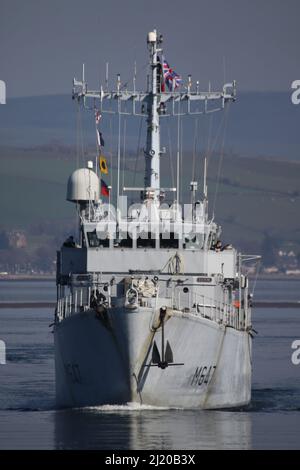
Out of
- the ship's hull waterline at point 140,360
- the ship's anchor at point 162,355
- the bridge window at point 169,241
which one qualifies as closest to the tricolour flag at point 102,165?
the bridge window at point 169,241

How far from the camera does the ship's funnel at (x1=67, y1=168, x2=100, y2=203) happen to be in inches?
2302

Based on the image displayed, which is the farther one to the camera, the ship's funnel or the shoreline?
the shoreline

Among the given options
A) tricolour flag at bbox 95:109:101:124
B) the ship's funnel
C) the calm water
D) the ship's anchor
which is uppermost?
tricolour flag at bbox 95:109:101:124

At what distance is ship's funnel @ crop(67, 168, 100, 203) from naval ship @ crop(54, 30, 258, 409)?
35 millimetres

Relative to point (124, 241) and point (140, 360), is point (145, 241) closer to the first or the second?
point (124, 241)

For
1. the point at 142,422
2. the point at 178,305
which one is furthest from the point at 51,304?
the point at 142,422

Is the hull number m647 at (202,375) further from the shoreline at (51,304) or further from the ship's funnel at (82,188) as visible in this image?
the shoreline at (51,304)

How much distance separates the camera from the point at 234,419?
52.2 meters

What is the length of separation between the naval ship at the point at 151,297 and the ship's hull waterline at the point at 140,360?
3cm

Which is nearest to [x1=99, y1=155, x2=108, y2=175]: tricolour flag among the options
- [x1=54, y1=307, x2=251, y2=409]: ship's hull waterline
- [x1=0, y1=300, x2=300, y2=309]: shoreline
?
[x1=54, y1=307, x2=251, y2=409]: ship's hull waterline

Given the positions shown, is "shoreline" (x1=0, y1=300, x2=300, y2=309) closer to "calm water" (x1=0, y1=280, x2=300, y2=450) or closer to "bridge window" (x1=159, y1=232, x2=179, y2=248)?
"calm water" (x1=0, y1=280, x2=300, y2=450)

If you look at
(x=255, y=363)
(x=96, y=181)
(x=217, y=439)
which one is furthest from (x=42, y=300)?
(x=217, y=439)

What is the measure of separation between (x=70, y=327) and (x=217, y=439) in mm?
7604
